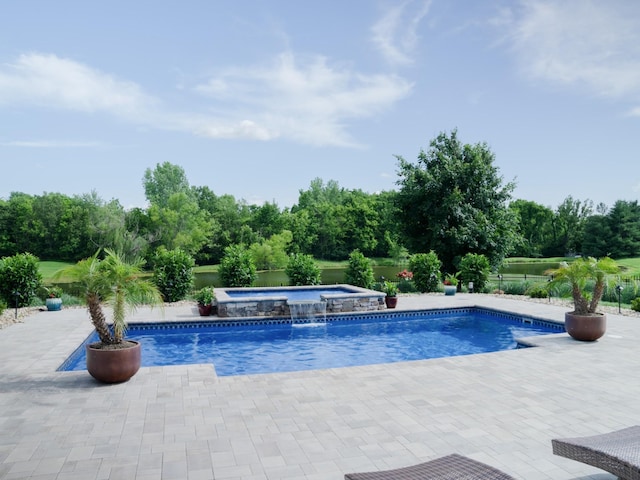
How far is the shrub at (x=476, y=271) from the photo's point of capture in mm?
18438

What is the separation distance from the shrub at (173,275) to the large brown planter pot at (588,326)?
1097 centimetres

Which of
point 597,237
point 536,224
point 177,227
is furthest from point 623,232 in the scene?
point 177,227

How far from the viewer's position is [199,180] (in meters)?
52.2

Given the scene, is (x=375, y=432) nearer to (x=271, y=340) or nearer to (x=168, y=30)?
(x=271, y=340)

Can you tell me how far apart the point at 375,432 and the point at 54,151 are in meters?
35.7

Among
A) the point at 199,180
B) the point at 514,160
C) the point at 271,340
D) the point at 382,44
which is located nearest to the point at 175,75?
the point at 382,44

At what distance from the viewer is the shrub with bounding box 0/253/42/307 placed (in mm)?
13703

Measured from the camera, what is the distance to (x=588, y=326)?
8.88 m

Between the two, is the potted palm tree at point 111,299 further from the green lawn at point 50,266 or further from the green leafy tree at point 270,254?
the green lawn at point 50,266

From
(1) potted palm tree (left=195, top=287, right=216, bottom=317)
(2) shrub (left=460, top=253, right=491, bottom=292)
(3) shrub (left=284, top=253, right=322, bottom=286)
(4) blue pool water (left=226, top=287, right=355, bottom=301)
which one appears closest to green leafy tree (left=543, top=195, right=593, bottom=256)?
(2) shrub (left=460, top=253, right=491, bottom=292)

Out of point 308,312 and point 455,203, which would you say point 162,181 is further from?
point 308,312

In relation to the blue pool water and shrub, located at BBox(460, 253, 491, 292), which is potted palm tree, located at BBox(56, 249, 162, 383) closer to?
the blue pool water

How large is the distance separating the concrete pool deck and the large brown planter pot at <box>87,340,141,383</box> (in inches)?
5.6

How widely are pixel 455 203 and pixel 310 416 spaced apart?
768 inches
